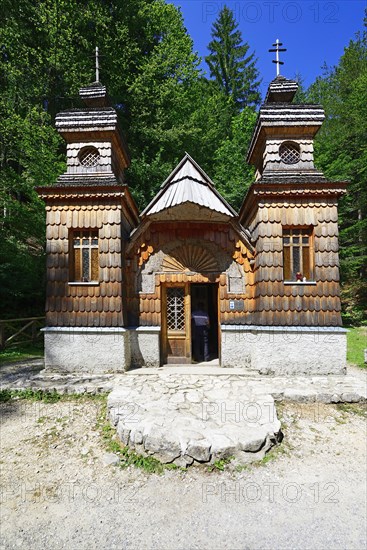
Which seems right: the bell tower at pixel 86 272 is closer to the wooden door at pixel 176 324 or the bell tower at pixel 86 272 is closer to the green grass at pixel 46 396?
the green grass at pixel 46 396

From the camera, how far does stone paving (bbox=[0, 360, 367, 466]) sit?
15.0 ft

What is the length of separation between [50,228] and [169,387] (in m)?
5.42

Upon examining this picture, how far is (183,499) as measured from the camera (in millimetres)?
3812

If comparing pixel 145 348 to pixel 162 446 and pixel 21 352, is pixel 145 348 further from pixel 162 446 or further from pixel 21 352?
pixel 21 352

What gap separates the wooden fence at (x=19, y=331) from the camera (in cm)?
1149

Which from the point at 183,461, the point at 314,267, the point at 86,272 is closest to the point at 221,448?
the point at 183,461

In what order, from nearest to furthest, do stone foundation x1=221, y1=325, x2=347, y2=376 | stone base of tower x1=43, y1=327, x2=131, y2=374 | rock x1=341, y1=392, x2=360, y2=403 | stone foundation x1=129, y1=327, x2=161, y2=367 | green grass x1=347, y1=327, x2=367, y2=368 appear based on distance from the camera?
rock x1=341, y1=392, x2=360, y2=403 → stone foundation x1=221, y1=325, x2=347, y2=376 → stone base of tower x1=43, y1=327, x2=131, y2=374 → stone foundation x1=129, y1=327, x2=161, y2=367 → green grass x1=347, y1=327, x2=367, y2=368

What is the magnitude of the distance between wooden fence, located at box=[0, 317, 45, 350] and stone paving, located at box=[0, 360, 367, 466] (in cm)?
270

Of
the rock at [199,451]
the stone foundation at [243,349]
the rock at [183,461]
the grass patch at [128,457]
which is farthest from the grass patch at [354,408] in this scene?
the grass patch at [128,457]

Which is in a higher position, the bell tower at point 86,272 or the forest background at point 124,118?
the forest background at point 124,118

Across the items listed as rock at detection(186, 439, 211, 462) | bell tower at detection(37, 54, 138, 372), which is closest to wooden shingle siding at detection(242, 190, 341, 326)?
bell tower at detection(37, 54, 138, 372)

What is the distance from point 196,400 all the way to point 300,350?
11.0 feet

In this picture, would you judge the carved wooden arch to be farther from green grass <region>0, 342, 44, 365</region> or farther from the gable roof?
green grass <region>0, 342, 44, 365</region>

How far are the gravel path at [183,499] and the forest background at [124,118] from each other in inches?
407
